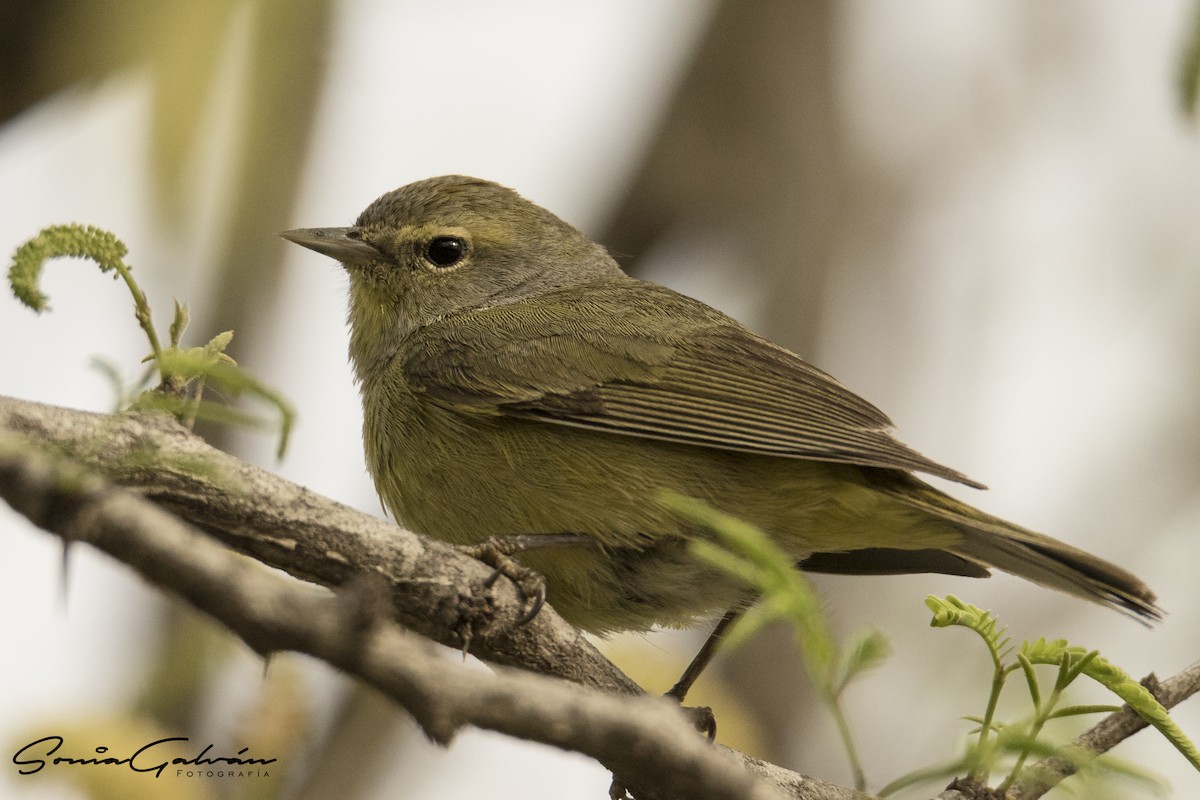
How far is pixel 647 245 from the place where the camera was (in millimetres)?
6840

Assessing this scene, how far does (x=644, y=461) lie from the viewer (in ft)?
13.4

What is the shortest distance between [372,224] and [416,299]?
1.41 feet

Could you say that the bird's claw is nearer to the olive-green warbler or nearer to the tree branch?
the tree branch

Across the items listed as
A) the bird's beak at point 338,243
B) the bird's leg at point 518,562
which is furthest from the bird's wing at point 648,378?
the bird's beak at point 338,243

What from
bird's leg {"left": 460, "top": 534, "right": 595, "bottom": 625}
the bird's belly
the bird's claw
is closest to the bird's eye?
the bird's belly

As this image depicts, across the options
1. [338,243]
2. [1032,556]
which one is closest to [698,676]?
[1032,556]

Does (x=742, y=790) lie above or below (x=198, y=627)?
above

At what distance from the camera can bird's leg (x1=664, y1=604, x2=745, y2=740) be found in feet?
13.7

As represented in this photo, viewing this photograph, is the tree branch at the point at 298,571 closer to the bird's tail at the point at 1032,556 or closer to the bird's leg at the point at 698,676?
the bird's leg at the point at 698,676

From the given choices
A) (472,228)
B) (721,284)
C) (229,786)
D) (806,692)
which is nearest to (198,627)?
(229,786)

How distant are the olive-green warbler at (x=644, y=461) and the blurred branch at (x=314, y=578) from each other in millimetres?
1137

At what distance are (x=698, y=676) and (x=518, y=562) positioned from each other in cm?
117

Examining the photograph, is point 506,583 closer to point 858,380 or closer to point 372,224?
point 372,224

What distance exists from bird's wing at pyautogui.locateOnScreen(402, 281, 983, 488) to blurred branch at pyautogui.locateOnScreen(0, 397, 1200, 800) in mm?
1374
